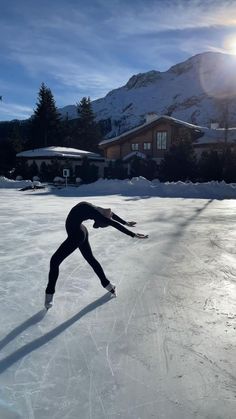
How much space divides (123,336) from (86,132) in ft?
185

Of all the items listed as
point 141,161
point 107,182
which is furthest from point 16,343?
point 141,161

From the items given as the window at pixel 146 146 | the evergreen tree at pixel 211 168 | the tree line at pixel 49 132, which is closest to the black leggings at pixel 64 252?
the evergreen tree at pixel 211 168

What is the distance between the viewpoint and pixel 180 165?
2778 cm

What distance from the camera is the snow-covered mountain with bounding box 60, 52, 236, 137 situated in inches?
4454

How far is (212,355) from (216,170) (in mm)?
24333

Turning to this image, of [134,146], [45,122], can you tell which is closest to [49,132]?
[45,122]

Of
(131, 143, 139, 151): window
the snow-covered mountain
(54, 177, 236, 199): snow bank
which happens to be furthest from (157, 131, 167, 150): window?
the snow-covered mountain

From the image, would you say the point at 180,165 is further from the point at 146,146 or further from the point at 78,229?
the point at 78,229

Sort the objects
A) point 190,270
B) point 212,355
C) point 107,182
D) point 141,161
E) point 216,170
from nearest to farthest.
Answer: point 212,355 → point 190,270 → point 107,182 → point 216,170 → point 141,161

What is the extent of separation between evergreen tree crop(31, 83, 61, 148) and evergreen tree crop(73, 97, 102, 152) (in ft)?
13.2

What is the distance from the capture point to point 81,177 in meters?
32.5

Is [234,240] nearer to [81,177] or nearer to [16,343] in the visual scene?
[16,343]

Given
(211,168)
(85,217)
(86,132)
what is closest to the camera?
(85,217)

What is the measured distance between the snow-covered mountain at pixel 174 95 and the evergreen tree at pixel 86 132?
46.6 meters
